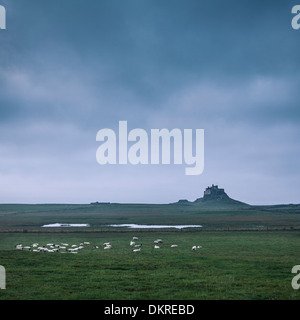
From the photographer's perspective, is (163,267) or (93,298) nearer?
(93,298)

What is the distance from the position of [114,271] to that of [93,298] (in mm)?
7679

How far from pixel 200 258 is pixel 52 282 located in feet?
56.1

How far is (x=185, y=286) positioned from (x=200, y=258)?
12180 millimetres
